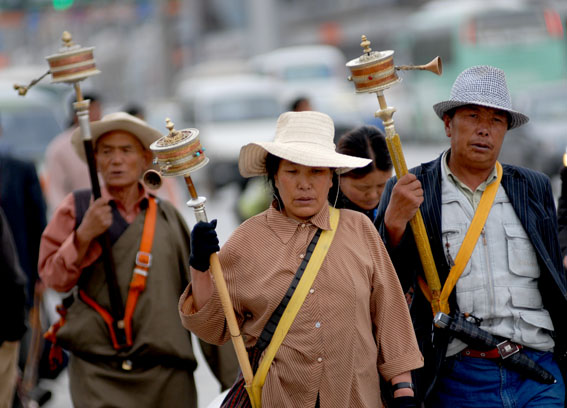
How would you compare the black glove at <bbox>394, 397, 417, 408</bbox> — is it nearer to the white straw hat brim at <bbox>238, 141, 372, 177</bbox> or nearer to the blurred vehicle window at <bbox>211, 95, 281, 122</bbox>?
the white straw hat brim at <bbox>238, 141, 372, 177</bbox>

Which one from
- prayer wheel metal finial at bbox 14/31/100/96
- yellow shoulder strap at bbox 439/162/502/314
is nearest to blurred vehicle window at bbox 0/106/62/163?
prayer wheel metal finial at bbox 14/31/100/96

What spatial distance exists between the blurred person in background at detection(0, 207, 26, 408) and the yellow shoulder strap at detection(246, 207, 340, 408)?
162 centimetres

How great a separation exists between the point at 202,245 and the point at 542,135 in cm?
1458

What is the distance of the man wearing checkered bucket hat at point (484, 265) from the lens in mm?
3617

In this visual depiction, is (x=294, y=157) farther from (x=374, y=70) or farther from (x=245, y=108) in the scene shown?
(x=245, y=108)

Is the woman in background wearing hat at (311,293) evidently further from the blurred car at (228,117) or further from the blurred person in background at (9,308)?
the blurred car at (228,117)

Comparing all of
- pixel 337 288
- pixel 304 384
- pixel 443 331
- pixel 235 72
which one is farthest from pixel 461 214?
pixel 235 72

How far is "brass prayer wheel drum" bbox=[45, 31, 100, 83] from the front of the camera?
13.4 ft

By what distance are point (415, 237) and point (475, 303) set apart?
34 centimetres

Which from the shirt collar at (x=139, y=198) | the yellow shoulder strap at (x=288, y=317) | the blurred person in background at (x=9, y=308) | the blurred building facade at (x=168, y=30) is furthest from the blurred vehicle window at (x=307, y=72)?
the yellow shoulder strap at (x=288, y=317)

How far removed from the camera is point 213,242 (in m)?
3.21

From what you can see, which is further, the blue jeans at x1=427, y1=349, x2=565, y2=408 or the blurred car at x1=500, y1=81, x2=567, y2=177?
the blurred car at x1=500, y1=81, x2=567, y2=177

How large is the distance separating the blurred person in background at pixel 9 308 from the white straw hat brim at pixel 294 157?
4.73ft

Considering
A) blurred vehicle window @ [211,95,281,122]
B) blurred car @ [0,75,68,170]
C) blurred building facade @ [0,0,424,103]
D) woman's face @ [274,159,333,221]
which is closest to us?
woman's face @ [274,159,333,221]
